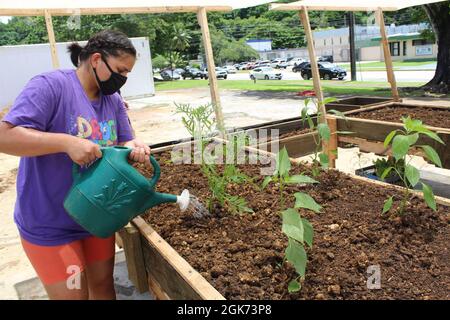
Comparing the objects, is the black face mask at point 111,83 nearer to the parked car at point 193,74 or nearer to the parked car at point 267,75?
the parked car at point 267,75

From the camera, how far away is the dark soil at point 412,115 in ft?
13.9

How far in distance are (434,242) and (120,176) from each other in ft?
4.31

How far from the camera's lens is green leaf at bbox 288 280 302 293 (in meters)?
1.40

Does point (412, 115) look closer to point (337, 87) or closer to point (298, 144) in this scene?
point (298, 144)

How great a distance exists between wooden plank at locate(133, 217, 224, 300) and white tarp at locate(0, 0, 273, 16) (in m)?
1.90

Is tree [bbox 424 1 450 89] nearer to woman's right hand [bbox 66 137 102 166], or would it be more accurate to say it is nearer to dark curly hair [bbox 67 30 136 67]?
dark curly hair [bbox 67 30 136 67]

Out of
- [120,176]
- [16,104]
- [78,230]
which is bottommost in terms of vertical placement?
[78,230]

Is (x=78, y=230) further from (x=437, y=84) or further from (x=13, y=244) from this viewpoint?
(x=437, y=84)

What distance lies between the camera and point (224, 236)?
1.86m

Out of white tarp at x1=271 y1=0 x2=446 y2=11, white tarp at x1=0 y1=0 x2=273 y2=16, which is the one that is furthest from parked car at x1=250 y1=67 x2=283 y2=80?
white tarp at x1=0 y1=0 x2=273 y2=16

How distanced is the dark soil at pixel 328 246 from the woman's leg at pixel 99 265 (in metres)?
0.28

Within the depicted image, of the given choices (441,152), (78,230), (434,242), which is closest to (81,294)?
(78,230)

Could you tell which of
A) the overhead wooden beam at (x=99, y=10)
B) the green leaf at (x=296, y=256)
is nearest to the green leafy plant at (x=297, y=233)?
the green leaf at (x=296, y=256)

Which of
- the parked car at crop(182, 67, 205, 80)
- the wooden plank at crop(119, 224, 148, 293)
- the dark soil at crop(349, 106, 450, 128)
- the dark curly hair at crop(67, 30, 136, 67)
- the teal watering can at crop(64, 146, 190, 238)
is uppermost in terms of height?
the parked car at crop(182, 67, 205, 80)
